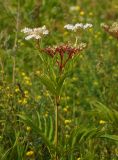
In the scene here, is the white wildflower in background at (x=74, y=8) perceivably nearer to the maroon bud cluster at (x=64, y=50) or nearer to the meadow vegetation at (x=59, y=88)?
the meadow vegetation at (x=59, y=88)

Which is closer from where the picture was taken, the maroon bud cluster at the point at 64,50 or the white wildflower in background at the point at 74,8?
the maroon bud cluster at the point at 64,50

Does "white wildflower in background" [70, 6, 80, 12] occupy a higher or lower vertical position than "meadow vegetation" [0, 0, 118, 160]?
higher

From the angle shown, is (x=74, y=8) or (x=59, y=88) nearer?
(x=59, y=88)

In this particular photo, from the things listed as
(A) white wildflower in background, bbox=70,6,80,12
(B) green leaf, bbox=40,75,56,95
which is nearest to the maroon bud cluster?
(B) green leaf, bbox=40,75,56,95

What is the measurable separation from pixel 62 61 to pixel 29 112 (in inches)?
42.5

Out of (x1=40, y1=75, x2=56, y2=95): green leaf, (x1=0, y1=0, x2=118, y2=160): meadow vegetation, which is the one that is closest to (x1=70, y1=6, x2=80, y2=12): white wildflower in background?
(x1=0, y1=0, x2=118, y2=160): meadow vegetation

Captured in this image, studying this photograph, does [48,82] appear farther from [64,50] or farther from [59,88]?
[64,50]

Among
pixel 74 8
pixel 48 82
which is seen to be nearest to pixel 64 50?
pixel 48 82

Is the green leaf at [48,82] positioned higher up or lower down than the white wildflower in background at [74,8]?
lower down

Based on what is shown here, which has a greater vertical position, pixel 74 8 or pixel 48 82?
pixel 74 8

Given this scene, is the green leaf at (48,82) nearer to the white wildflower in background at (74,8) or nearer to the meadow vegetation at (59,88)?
the meadow vegetation at (59,88)

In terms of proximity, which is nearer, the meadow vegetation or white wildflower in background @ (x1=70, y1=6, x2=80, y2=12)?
the meadow vegetation

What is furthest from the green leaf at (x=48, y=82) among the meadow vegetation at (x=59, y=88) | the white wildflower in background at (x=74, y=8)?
the white wildflower in background at (x=74, y=8)

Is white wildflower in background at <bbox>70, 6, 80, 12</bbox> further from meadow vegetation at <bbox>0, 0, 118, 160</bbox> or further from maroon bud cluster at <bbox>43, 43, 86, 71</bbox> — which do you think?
maroon bud cluster at <bbox>43, 43, 86, 71</bbox>
